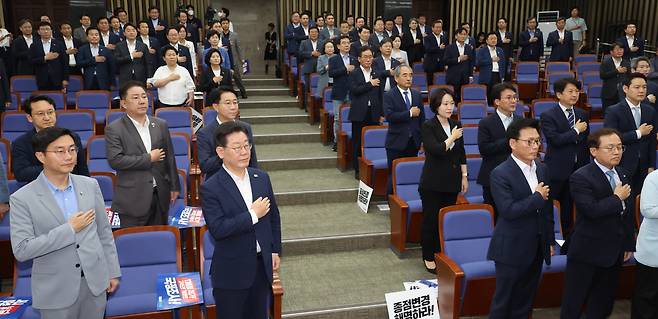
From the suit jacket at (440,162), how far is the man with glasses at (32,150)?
7.20 ft

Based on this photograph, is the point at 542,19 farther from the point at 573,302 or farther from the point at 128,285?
the point at 128,285

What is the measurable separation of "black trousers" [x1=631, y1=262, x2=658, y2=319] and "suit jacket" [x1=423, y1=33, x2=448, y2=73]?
581 cm

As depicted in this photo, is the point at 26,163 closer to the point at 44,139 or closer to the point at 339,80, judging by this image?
the point at 44,139

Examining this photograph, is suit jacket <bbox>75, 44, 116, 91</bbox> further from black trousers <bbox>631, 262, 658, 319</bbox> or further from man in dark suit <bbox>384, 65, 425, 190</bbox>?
black trousers <bbox>631, 262, 658, 319</bbox>

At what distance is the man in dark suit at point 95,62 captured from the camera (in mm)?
7008

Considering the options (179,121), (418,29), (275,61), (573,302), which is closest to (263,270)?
(573,302)

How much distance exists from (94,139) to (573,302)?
3923mm

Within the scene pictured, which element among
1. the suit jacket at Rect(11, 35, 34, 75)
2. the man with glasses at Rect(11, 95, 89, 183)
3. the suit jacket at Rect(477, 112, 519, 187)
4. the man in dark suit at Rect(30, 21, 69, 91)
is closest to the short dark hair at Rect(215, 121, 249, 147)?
the man with glasses at Rect(11, 95, 89, 183)

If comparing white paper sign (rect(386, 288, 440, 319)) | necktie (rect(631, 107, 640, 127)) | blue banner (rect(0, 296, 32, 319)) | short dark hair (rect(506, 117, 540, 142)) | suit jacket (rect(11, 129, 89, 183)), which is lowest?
white paper sign (rect(386, 288, 440, 319))

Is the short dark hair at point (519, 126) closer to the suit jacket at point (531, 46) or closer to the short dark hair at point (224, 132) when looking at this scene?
the short dark hair at point (224, 132)

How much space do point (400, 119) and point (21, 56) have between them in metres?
5.32

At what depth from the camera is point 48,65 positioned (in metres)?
7.04

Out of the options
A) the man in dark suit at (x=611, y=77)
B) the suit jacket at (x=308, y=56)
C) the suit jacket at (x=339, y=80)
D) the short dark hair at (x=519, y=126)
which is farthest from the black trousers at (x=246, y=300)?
the man in dark suit at (x=611, y=77)

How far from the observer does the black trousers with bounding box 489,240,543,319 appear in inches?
120
